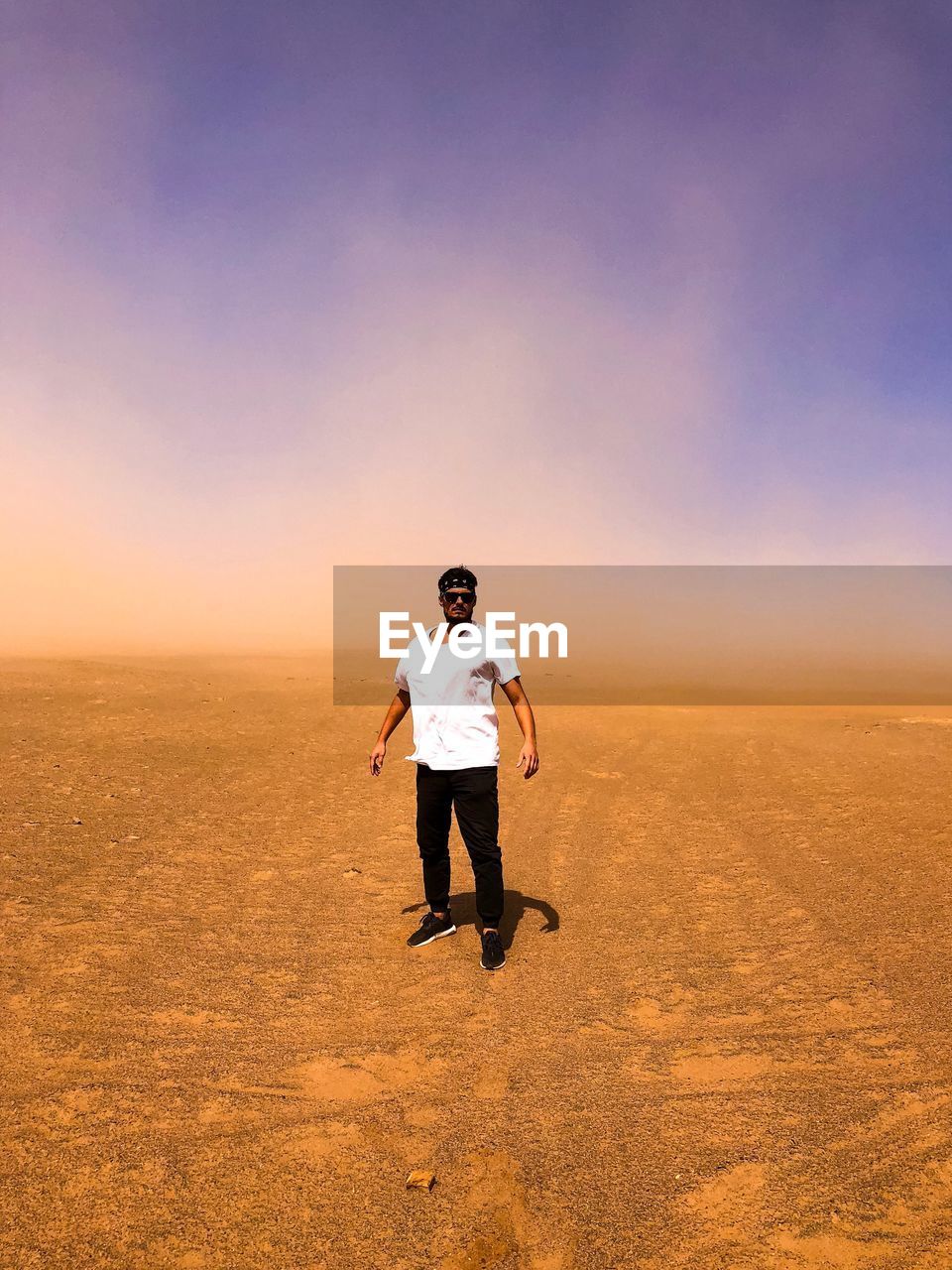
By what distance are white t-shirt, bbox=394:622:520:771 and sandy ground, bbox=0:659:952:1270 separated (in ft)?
4.48

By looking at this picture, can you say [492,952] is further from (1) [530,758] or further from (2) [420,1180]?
(2) [420,1180]

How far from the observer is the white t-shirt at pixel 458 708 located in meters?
4.36

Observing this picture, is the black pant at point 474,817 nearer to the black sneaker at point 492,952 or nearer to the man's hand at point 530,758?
the black sneaker at point 492,952

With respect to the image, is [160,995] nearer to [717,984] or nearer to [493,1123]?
[493,1123]

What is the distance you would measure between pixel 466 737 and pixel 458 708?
7.4 inches

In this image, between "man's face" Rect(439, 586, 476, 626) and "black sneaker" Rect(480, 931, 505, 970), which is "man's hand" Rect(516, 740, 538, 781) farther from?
"black sneaker" Rect(480, 931, 505, 970)

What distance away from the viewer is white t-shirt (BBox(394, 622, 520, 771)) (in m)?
4.36

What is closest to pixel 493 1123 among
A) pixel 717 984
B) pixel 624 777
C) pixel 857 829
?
pixel 717 984

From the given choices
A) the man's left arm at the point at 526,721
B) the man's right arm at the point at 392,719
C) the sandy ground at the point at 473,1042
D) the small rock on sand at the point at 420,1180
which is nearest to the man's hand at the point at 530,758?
the man's left arm at the point at 526,721

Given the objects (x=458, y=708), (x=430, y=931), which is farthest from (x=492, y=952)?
(x=458, y=708)

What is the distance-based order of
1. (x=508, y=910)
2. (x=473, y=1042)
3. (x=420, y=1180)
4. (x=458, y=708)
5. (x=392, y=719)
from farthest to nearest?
(x=508, y=910)
(x=392, y=719)
(x=458, y=708)
(x=473, y=1042)
(x=420, y=1180)

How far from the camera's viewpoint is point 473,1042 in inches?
142

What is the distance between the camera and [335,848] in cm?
709

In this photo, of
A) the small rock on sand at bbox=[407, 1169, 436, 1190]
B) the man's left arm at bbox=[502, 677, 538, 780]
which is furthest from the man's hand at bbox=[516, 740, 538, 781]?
the small rock on sand at bbox=[407, 1169, 436, 1190]
